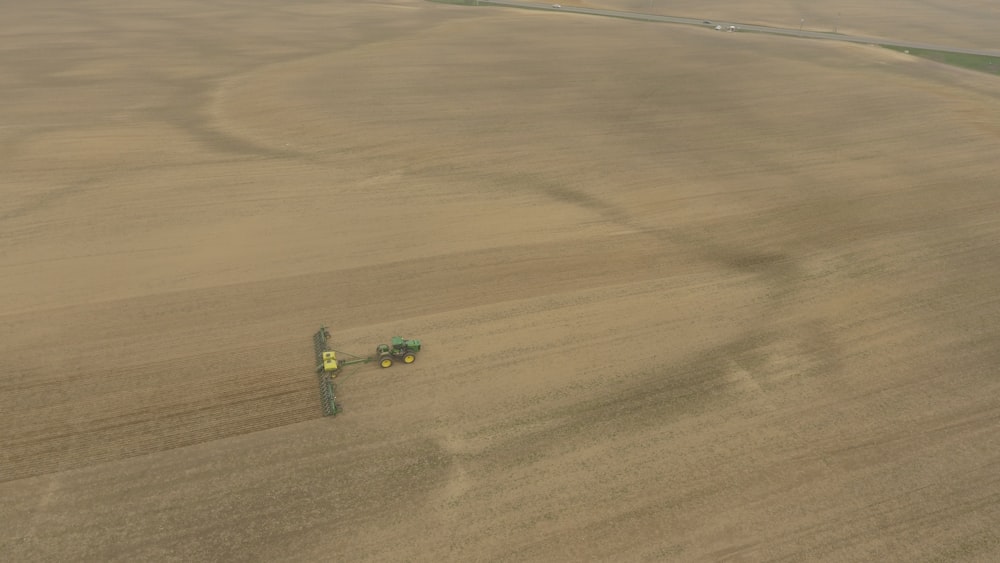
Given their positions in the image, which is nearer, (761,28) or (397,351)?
(397,351)

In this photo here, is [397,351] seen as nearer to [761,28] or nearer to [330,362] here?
[330,362]

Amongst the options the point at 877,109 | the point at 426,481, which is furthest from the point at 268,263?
the point at 877,109

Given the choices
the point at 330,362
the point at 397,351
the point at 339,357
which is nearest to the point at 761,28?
the point at 397,351

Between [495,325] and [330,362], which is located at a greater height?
[330,362]

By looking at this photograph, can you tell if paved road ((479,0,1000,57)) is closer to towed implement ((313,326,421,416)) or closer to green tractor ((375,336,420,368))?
green tractor ((375,336,420,368))

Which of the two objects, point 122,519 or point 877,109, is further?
point 877,109

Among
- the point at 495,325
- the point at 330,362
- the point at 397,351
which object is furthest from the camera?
the point at 495,325

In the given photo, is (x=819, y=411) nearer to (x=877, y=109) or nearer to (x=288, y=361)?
(x=288, y=361)

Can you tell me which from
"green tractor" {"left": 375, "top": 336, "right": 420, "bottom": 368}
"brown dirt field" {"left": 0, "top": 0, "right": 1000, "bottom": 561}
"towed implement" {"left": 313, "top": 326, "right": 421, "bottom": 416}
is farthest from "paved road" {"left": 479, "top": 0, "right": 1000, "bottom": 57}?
"towed implement" {"left": 313, "top": 326, "right": 421, "bottom": 416}
